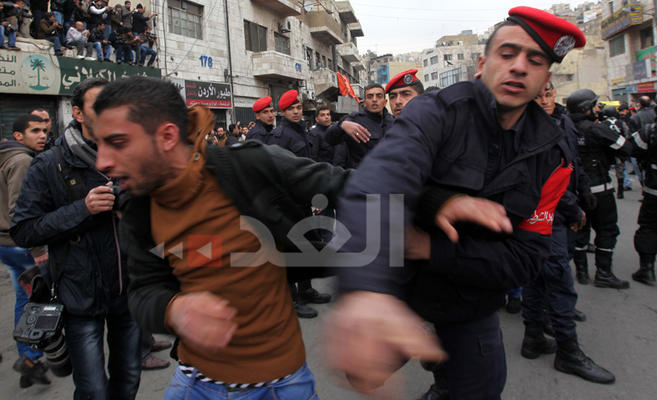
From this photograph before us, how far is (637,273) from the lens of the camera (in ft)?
15.8

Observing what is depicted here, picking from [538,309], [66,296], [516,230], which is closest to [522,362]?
[538,309]

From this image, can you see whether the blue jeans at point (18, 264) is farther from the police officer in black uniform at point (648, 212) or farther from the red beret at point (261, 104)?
the police officer in black uniform at point (648, 212)

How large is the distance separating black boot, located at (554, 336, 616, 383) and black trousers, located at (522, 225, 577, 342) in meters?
0.07

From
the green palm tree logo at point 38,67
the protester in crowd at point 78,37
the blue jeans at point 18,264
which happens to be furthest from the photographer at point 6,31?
the blue jeans at point 18,264

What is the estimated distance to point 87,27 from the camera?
538 inches

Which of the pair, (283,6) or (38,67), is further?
(283,6)

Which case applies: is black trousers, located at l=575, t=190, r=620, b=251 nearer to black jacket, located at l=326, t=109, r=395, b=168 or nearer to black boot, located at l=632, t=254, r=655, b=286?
black boot, located at l=632, t=254, r=655, b=286

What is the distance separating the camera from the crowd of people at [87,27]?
11575 millimetres

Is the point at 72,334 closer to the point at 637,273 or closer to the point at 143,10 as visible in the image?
the point at 637,273

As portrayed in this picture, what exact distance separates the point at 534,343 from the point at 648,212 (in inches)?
102

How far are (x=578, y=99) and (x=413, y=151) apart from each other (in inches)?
175

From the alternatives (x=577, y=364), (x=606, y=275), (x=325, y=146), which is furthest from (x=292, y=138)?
(x=606, y=275)

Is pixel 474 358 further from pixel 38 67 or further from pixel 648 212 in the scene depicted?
pixel 38 67

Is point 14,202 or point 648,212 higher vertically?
point 14,202
